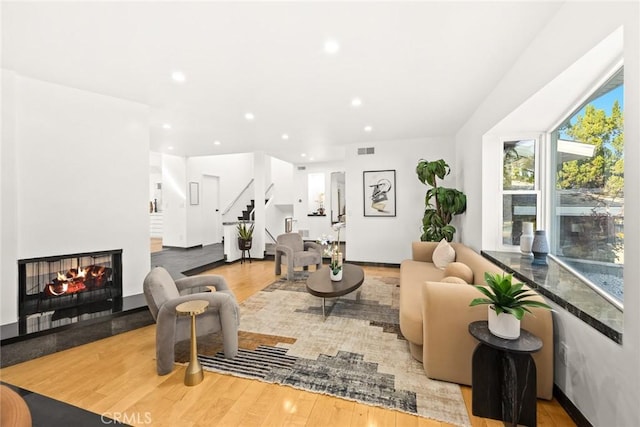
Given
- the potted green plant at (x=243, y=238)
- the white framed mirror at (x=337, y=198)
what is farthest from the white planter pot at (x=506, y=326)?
the white framed mirror at (x=337, y=198)

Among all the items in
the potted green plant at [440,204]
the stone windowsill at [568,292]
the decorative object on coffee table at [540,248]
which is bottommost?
the stone windowsill at [568,292]

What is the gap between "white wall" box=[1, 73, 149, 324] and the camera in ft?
8.05

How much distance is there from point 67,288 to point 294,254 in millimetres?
2960

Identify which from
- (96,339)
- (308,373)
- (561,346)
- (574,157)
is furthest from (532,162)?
(96,339)

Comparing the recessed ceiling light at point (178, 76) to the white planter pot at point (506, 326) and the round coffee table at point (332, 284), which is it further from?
the white planter pot at point (506, 326)

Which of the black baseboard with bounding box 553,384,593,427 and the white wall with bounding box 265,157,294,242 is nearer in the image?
the black baseboard with bounding box 553,384,593,427

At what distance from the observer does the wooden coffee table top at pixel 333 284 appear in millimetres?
2773

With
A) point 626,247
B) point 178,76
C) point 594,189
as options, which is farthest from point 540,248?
point 178,76

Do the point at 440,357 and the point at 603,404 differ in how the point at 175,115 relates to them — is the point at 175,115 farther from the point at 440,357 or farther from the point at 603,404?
the point at 603,404

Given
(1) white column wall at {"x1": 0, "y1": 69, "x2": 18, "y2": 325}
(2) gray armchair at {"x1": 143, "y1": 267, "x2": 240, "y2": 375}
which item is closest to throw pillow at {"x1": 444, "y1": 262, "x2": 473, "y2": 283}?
(2) gray armchair at {"x1": 143, "y1": 267, "x2": 240, "y2": 375}

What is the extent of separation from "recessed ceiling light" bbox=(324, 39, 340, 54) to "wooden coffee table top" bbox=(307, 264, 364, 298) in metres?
2.34

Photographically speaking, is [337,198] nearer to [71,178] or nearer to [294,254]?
[294,254]

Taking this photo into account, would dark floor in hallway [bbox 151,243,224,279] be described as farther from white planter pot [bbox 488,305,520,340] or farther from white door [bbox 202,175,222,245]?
white planter pot [bbox 488,305,520,340]

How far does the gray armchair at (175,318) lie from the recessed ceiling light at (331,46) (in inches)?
89.8
